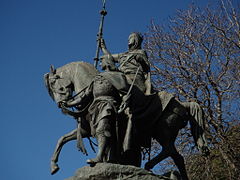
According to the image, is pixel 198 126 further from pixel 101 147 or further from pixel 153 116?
pixel 101 147

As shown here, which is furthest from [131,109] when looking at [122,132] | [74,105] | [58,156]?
[58,156]

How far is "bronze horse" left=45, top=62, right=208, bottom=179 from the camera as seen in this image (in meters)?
6.74

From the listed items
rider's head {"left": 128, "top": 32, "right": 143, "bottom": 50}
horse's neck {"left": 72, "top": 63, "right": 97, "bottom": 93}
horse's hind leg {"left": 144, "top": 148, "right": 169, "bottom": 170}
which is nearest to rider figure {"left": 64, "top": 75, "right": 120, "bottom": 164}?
horse's neck {"left": 72, "top": 63, "right": 97, "bottom": 93}

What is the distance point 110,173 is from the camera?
5.62 m

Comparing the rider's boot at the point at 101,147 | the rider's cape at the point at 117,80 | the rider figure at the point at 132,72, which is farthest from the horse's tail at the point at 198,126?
the rider's boot at the point at 101,147

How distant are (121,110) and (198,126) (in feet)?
4.93

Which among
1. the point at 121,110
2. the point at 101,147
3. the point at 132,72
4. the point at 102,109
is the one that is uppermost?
the point at 132,72

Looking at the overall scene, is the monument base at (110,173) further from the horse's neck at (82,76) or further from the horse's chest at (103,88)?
the horse's neck at (82,76)

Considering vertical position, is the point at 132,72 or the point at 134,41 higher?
the point at 134,41

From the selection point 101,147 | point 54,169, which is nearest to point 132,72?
point 101,147

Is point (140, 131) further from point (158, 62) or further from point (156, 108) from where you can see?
point (158, 62)

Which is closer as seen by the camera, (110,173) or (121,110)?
(110,173)

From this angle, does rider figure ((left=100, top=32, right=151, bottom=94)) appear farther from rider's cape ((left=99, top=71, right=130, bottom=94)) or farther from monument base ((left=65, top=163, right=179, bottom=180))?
monument base ((left=65, top=163, right=179, bottom=180))

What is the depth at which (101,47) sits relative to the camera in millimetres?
7547
